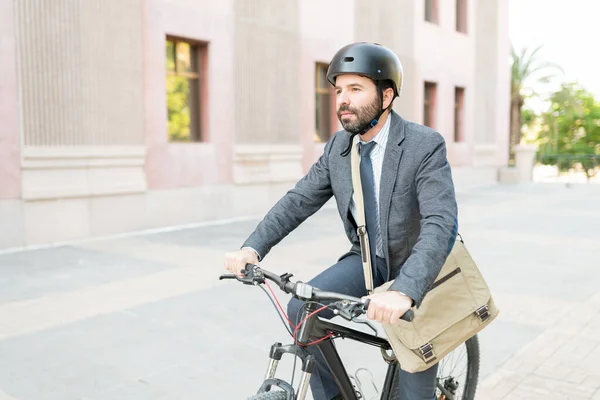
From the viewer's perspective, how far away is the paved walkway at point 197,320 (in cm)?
404

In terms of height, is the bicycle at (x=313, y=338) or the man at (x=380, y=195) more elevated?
the man at (x=380, y=195)

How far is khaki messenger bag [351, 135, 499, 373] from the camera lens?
2328 millimetres

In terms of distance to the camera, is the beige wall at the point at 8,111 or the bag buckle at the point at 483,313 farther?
the beige wall at the point at 8,111

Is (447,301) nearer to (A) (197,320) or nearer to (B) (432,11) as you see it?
(A) (197,320)

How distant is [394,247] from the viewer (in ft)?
8.40

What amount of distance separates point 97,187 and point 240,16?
4.54 metres

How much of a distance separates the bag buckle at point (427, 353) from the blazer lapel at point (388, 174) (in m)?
0.40

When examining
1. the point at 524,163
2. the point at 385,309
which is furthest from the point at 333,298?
the point at 524,163

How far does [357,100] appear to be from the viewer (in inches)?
96.5

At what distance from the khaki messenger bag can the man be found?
0.10 m

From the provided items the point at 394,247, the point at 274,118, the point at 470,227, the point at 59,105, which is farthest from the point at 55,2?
the point at 394,247

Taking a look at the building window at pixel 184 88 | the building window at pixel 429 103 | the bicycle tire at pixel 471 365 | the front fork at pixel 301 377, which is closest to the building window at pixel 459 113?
the building window at pixel 429 103

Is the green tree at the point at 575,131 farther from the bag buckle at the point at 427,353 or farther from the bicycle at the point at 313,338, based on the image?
the bag buckle at the point at 427,353

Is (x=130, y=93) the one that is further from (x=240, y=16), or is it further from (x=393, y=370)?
(x=393, y=370)
